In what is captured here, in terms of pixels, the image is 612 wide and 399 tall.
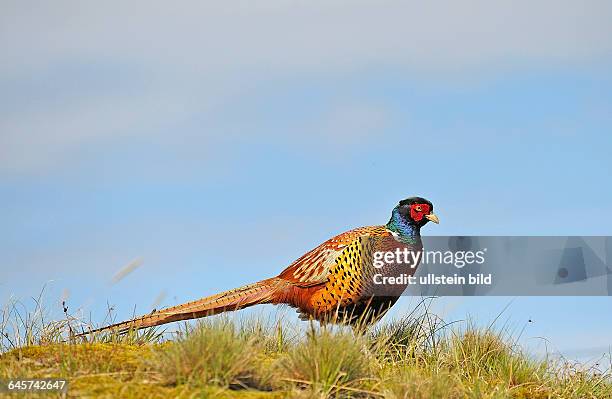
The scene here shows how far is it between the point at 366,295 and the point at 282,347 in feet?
4.04

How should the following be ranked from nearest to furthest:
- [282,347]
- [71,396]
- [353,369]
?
[71,396], [353,369], [282,347]

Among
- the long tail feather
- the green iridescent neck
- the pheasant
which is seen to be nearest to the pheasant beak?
the pheasant

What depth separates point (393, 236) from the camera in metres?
9.10

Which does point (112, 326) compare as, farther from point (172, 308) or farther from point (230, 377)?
point (230, 377)

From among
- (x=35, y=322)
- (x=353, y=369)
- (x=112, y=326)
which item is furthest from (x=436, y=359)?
(x=35, y=322)

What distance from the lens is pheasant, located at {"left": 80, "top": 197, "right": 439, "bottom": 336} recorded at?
8758 mm

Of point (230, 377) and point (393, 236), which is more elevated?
point (393, 236)

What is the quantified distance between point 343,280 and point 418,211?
1.17 m

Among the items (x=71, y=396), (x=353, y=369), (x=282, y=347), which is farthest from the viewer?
(x=282, y=347)

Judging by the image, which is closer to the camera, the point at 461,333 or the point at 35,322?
the point at 35,322

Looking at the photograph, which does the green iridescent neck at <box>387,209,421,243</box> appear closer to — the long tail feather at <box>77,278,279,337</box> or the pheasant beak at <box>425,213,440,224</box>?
the pheasant beak at <box>425,213,440,224</box>

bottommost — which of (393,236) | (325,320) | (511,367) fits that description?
(511,367)

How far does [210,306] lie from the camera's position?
8.60 m

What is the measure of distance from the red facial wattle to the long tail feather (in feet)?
5.55
